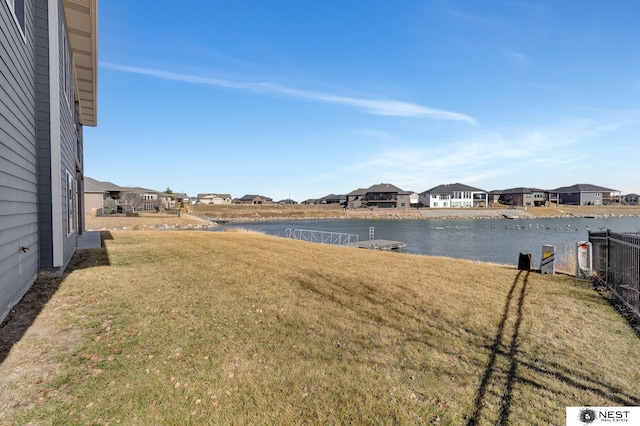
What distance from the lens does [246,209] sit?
86.2m

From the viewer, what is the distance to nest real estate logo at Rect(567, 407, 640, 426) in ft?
11.2

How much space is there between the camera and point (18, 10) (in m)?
5.74

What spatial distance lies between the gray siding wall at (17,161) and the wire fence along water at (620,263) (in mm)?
11537

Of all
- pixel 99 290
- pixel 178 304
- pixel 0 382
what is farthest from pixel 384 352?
pixel 99 290

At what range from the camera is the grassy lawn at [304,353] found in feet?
10.9

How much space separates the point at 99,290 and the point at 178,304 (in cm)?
195

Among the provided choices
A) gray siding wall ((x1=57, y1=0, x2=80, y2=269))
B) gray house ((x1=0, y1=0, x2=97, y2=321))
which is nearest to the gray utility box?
gray house ((x1=0, y1=0, x2=97, y2=321))

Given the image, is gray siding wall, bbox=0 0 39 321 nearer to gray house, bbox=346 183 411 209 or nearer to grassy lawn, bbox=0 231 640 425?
grassy lawn, bbox=0 231 640 425

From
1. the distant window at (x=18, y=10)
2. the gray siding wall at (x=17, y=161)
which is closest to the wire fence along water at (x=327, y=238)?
the gray siding wall at (x=17, y=161)

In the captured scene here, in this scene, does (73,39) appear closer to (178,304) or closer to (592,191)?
(178,304)

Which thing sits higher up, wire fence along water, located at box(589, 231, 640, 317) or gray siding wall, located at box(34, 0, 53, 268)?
gray siding wall, located at box(34, 0, 53, 268)

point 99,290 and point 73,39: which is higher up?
point 73,39

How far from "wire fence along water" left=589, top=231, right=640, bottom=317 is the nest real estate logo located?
412cm

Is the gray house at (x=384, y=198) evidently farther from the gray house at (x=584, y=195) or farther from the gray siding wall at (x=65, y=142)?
the gray siding wall at (x=65, y=142)
